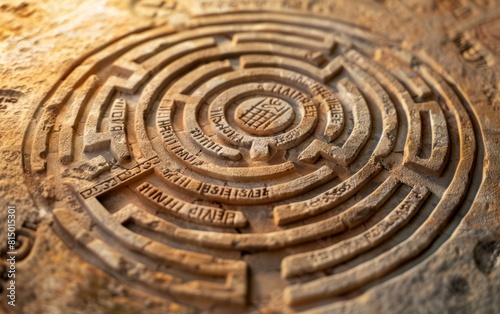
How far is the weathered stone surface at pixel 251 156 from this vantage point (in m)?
4.85

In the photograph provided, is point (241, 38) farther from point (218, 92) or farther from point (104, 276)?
point (104, 276)

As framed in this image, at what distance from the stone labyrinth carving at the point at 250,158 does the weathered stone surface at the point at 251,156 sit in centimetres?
2

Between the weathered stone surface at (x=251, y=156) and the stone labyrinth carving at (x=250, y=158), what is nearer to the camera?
the weathered stone surface at (x=251, y=156)

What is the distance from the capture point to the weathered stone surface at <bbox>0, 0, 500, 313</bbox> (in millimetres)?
4848

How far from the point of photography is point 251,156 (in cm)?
609

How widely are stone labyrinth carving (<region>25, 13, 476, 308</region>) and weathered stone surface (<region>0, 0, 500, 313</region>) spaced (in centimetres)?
2

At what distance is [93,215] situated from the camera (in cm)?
529

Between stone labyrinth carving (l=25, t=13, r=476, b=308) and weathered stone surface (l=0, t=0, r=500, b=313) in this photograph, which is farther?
stone labyrinth carving (l=25, t=13, r=476, b=308)

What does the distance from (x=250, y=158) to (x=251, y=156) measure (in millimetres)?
37

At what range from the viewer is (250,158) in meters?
6.12

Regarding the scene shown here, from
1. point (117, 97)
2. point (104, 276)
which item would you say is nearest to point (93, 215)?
point (104, 276)

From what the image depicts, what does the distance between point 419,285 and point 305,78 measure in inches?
139

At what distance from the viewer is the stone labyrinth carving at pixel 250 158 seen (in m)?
5.00

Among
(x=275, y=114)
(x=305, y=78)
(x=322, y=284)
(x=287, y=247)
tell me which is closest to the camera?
(x=322, y=284)
